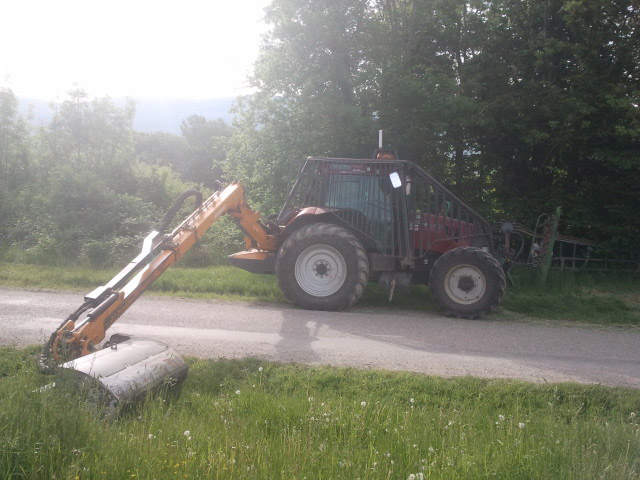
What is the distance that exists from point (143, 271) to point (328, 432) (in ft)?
12.2

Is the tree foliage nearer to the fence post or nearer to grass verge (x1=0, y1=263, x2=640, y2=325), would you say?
the fence post

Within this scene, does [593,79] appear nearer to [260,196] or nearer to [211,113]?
[260,196]

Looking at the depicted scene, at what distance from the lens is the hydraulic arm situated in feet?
20.6

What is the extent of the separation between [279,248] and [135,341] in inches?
206

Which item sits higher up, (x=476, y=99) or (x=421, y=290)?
(x=476, y=99)

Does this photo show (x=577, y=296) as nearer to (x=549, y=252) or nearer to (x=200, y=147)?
(x=549, y=252)

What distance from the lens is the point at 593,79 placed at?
13.9 metres

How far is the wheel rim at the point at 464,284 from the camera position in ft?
34.5

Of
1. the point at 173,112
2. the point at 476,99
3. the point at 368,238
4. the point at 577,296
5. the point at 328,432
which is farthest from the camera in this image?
the point at 173,112

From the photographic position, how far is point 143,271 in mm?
7695

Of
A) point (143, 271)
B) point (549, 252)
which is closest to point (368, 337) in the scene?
point (143, 271)

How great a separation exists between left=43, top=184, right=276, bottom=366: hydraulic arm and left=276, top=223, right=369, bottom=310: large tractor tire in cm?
73

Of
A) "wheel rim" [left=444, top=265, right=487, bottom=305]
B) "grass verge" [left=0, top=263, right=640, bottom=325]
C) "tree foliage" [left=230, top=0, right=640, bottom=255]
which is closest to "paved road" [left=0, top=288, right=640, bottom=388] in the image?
"wheel rim" [left=444, top=265, right=487, bottom=305]

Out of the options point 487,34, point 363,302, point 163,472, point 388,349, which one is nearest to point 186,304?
point 363,302
